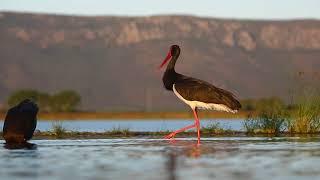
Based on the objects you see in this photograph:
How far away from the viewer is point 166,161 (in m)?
17.0

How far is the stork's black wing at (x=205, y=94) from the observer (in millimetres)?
25016

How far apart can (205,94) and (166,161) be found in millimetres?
8384

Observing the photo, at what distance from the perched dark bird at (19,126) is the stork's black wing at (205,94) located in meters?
3.98

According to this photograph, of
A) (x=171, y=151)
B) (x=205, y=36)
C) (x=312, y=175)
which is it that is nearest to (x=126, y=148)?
(x=171, y=151)

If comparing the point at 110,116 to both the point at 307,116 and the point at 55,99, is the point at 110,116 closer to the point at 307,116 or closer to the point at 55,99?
the point at 55,99

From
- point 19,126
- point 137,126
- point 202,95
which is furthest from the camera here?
point 137,126

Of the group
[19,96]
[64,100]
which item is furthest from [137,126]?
[64,100]

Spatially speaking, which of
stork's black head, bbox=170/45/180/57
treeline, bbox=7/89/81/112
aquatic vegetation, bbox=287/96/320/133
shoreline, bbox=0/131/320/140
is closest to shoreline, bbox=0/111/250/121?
treeline, bbox=7/89/81/112

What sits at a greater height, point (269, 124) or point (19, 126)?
point (269, 124)

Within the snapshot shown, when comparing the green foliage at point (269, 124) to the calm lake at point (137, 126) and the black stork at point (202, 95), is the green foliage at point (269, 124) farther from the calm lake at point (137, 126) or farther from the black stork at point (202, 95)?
the black stork at point (202, 95)

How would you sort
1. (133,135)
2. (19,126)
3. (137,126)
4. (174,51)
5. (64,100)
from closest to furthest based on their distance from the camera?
1. (19,126)
2. (174,51)
3. (133,135)
4. (137,126)
5. (64,100)

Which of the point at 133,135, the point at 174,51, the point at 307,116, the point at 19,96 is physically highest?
the point at 19,96

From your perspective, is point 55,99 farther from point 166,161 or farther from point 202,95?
point 166,161

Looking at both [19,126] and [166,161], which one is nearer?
[166,161]
